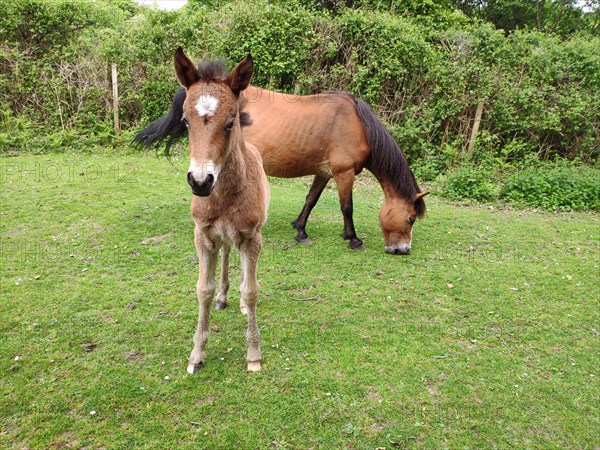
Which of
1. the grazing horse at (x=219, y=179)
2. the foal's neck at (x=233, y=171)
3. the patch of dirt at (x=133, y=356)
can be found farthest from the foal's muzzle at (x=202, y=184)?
the patch of dirt at (x=133, y=356)

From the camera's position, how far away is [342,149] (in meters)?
6.02

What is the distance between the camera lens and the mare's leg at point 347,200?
6.07 metres

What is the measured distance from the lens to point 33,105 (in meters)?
11.1

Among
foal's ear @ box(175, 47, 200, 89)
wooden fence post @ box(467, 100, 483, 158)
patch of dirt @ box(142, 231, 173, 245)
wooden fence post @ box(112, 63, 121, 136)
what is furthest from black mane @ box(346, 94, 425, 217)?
wooden fence post @ box(112, 63, 121, 136)

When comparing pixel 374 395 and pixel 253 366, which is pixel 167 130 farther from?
pixel 374 395

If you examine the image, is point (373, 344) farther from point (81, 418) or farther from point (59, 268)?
point (59, 268)

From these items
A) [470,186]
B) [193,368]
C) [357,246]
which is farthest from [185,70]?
[470,186]

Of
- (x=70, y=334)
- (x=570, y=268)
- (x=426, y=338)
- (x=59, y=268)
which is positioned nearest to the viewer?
(x=70, y=334)

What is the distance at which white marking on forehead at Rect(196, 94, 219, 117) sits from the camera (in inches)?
93.5

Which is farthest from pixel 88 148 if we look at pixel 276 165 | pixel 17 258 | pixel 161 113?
pixel 276 165

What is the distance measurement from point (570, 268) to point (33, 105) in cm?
1388

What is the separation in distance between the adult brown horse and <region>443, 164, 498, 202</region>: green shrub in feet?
14.1

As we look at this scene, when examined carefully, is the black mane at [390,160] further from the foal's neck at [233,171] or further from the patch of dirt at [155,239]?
the patch of dirt at [155,239]

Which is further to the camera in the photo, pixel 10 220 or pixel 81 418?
pixel 10 220
